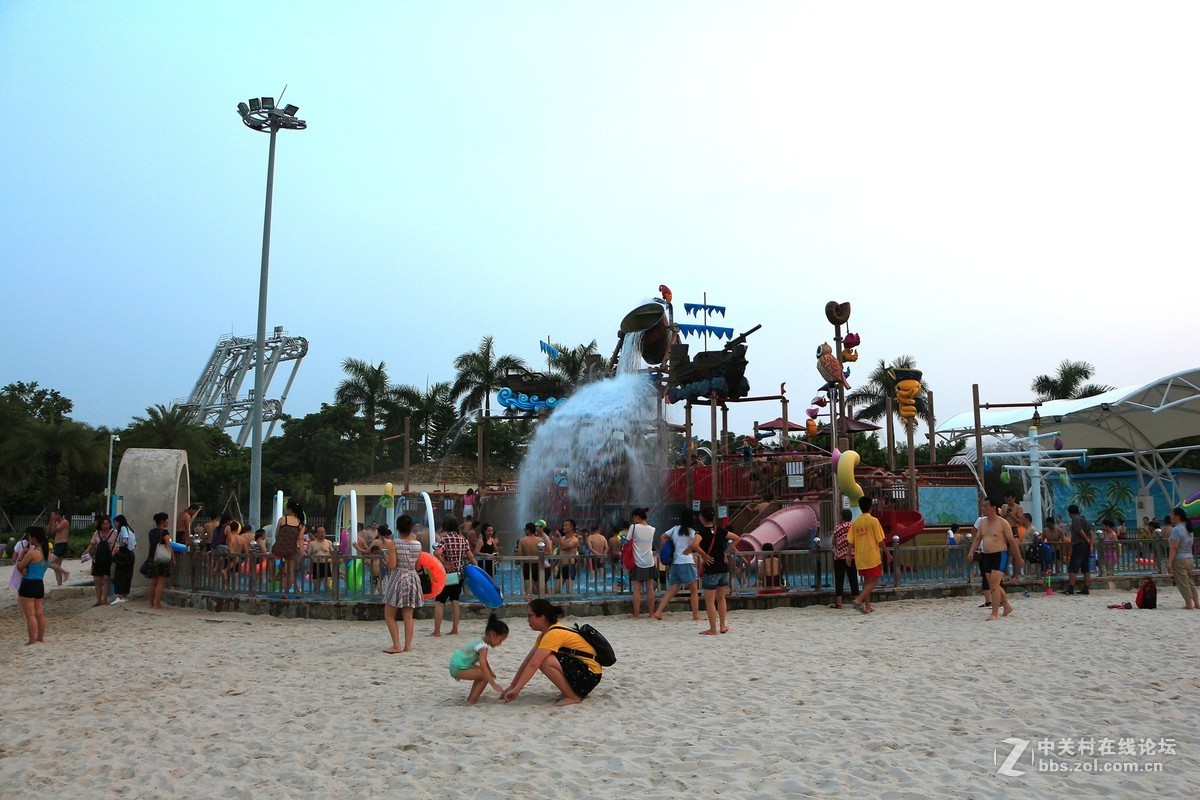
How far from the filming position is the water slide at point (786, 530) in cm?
2181

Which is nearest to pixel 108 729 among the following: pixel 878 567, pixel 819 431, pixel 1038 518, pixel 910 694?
pixel 910 694

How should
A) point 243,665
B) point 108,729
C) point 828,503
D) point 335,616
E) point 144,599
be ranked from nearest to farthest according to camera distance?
point 108,729 < point 243,665 < point 335,616 < point 144,599 < point 828,503

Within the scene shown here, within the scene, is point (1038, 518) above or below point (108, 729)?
above

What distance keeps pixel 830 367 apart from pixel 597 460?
7864 millimetres

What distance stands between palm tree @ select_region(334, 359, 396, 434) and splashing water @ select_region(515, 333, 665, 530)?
32.0 meters

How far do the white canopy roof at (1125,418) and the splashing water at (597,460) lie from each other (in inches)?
493

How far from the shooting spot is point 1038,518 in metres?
24.2

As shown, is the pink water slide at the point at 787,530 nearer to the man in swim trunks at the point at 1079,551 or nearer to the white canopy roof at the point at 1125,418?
the man in swim trunks at the point at 1079,551

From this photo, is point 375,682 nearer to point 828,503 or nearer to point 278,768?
point 278,768

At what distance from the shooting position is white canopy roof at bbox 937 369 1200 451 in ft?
112

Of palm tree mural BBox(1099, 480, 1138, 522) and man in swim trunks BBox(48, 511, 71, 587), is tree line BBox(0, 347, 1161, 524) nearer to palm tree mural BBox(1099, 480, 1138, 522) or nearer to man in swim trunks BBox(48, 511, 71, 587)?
palm tree mural BBox(1099, 480, 1138, 522)

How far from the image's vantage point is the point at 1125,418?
39062 millimetres

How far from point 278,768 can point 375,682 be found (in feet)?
9.49

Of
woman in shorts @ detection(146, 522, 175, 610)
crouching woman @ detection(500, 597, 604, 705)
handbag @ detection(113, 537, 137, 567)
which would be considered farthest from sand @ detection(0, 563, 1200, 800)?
handbag @ detection(113, 537, 137, 567)
